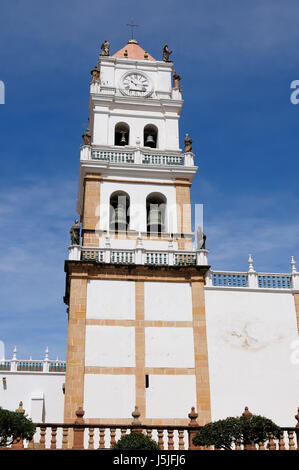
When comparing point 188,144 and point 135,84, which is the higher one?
point 135,84

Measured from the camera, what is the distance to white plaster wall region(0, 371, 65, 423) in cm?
3350

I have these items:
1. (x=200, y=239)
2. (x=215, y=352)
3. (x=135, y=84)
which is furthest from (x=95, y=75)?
(x=215, y=352)

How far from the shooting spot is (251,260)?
24.0 metres

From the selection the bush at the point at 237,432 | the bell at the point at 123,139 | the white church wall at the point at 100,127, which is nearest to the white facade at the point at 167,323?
the white church wall at the point at 100,127

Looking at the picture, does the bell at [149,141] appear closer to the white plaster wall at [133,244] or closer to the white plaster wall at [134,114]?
the white plaster wall at [134,114]

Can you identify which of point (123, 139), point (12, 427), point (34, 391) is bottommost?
point (12, 427)

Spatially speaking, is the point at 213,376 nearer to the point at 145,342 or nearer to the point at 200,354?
the point at 200,354

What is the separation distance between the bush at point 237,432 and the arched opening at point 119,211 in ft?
40.1

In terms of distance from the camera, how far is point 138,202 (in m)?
26.4

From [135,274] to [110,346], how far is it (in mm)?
3421

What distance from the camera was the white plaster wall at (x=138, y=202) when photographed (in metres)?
25.8

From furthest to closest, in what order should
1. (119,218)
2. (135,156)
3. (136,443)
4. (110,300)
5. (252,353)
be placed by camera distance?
(135,156)
(119,218)
(110,300)
(252,353)
(136,443)

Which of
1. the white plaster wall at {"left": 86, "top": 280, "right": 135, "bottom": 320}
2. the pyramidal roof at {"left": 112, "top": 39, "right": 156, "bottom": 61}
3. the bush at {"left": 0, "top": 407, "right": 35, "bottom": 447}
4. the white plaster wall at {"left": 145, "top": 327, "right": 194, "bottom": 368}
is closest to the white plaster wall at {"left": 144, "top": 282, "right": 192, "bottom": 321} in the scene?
the white plaster wall at {"left": 145, "top": 327, "right": 194, "bottom": 368}

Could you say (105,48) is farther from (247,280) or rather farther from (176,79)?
(247,280)
